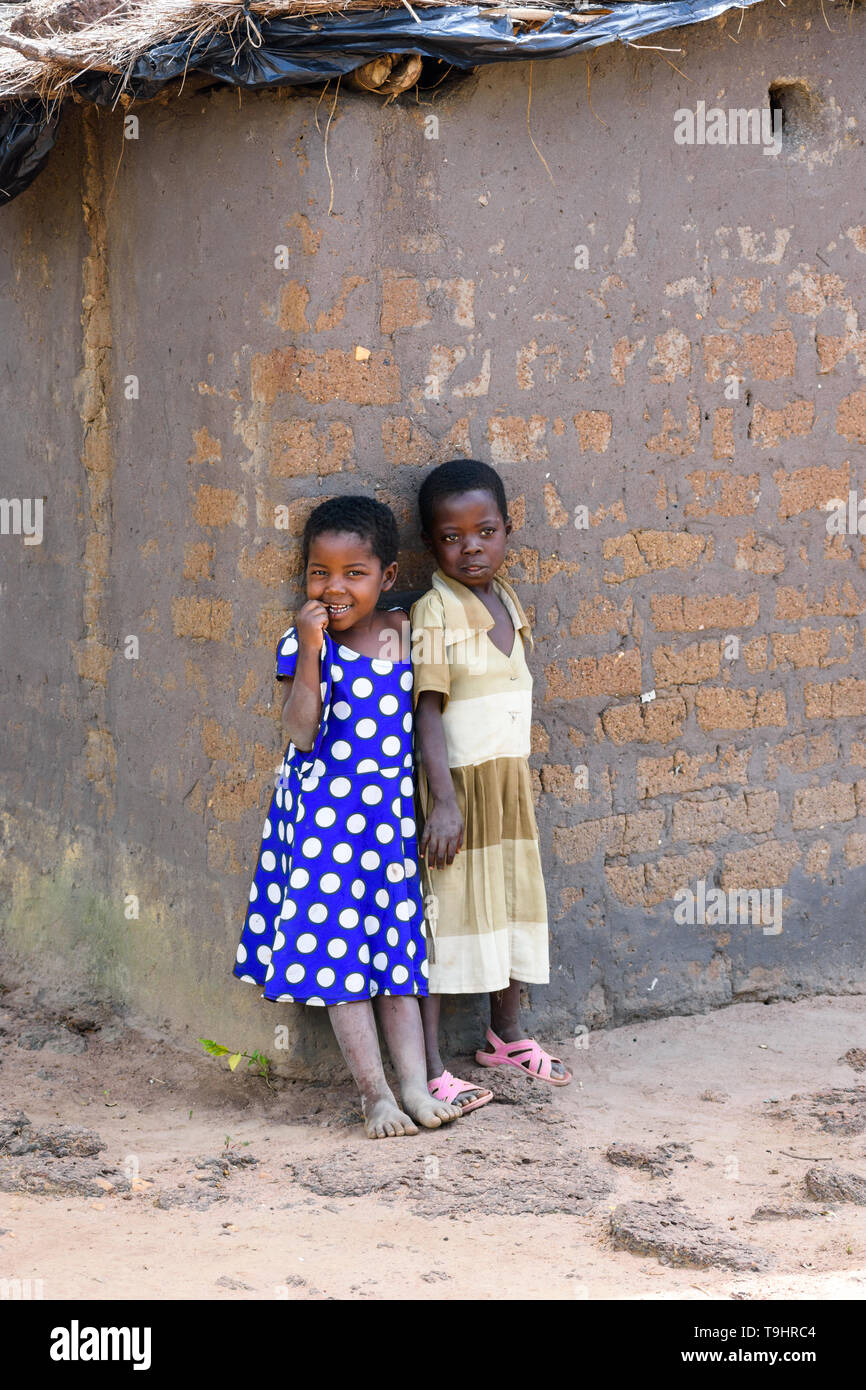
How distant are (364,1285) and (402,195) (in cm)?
263

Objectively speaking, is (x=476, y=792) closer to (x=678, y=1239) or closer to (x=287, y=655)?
(x=287, y=655)

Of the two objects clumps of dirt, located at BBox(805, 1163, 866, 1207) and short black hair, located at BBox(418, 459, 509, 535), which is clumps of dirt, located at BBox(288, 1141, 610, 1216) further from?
short black hair, located at BBox(418, 459, 509, 535)

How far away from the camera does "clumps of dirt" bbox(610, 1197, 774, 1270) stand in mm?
3078

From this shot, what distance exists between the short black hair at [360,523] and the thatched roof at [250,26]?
1.04m

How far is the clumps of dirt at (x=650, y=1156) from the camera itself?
361cm

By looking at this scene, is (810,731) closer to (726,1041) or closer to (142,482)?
(726,1041)

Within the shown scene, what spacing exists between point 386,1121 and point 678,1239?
0.85 m

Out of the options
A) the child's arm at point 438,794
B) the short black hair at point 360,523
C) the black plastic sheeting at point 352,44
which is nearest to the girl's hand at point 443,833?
the child's arm at point 438,794

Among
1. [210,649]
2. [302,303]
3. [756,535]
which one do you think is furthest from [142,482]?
[756,535]

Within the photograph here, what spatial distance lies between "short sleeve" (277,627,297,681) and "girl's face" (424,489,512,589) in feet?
1.48

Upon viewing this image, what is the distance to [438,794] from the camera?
3.82 metres

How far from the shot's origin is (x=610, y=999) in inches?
174

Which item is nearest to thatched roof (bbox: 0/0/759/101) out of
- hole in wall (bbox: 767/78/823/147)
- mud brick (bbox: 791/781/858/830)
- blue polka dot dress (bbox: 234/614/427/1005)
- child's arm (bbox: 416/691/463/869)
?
hole in wall (bbox: 767/78/823/147)

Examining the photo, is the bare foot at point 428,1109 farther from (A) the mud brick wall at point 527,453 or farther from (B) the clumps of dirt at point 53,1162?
(B) the clumps of dirt at point 53,1162
